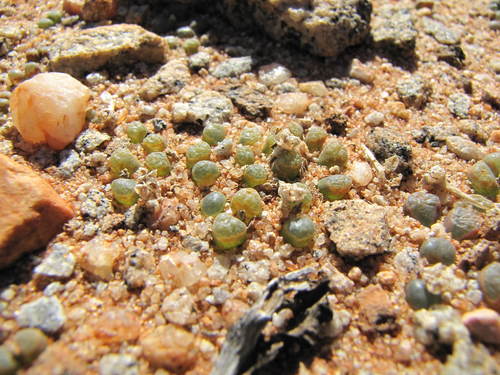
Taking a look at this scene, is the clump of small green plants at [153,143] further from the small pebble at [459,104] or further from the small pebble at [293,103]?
the small pebble at [459,104]

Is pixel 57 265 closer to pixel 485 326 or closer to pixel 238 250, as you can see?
pixel 238 250

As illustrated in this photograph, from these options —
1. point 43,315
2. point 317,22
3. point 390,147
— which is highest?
point 317,22

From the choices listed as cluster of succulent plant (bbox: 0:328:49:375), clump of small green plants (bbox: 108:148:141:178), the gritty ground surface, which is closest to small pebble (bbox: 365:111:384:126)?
the gritty ground surface

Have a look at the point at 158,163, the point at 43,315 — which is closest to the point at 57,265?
the point at 43,315

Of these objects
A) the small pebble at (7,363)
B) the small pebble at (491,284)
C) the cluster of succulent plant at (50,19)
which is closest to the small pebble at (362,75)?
the small pebble at (491,284)

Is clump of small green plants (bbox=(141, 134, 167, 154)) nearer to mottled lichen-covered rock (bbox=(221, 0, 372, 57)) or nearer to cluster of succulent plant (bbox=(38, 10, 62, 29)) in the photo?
mottled lichen-covered rock (bbox=(221, 0, 372, 57))

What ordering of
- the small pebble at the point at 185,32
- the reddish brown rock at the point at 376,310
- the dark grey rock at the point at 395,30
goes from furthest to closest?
the small pebble at the point at 185,32
the dark grey rock at the point at 395,30
the reddish brown rock at the point at 376,310
